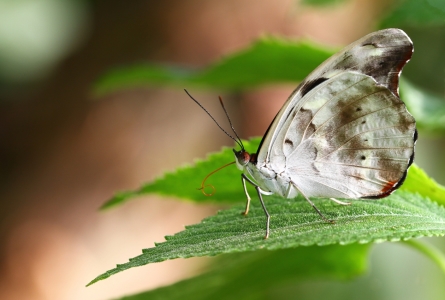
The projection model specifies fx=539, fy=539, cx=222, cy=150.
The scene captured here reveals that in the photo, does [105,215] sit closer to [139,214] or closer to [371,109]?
[139,214]

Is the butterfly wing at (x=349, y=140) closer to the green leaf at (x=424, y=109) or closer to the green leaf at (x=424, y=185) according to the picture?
the green leaf at (x=424, y=185)

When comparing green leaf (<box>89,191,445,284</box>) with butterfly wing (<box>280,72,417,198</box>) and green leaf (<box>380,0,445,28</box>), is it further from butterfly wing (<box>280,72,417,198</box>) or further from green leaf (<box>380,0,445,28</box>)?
green leaf (<box>380,0,445,28</box>)

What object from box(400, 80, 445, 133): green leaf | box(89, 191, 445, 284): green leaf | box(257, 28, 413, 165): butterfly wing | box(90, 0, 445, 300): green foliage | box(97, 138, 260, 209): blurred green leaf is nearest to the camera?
box(89, 191, 445, 284): green leaf

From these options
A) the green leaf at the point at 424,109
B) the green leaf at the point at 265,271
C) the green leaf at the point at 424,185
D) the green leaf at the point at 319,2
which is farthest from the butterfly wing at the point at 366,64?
the green leaf at the point at 319,2

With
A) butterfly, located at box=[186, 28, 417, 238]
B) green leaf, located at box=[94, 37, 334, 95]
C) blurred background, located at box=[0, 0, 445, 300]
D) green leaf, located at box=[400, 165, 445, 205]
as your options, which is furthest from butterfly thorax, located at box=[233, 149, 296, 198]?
blurred background, located at box=[0, 0, 445, 300]

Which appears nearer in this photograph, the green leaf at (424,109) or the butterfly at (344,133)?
the butterfly at (344,133)

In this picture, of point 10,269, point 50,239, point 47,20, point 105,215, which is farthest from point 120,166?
point 47,20

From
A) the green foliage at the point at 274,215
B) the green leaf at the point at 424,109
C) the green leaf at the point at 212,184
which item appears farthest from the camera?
the green leaf at the point at 424,109
